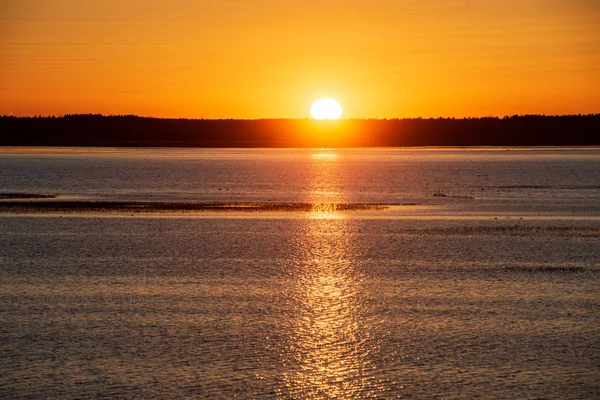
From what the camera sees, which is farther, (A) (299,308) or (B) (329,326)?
(A) (299,308)

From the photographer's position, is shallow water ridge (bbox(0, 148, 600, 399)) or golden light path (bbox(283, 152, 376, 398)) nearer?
golden light path (bbox(283, 152, 376, 398))

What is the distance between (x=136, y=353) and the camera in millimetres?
14797

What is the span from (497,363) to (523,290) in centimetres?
644

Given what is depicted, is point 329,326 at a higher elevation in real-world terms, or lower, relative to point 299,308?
lower

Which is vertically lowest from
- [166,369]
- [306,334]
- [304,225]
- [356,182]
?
[166,369]

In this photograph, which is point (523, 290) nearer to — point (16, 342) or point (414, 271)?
point (414, 271)

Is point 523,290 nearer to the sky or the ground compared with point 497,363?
nearer to the sky

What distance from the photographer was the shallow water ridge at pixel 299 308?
44.0 ft

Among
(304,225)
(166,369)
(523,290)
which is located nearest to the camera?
(166,369)

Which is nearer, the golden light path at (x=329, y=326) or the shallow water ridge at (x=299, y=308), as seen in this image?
the golden light path at (x=329, y=326)

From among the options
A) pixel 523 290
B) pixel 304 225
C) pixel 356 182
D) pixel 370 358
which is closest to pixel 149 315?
pixel 370 358

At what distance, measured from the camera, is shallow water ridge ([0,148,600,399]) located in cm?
1342

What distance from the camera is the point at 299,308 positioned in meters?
18.4

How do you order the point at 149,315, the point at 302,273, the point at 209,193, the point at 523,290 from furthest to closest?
the point at 209,193 → the point at 302,273 → the point at 523,290 → the point at 149,315
